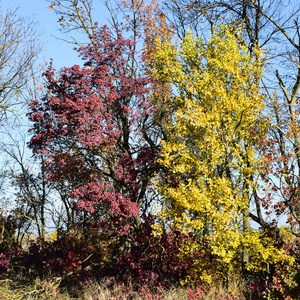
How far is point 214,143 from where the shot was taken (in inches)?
326

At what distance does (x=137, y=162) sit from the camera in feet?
31.8

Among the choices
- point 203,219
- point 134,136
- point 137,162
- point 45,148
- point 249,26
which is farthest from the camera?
point 249,26

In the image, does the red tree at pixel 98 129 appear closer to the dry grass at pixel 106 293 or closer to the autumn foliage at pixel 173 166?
the autumn foliage at pixel 173 166

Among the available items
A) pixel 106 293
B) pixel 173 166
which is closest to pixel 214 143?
pixel 173 166

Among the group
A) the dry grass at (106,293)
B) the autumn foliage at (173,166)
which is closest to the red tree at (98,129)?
the autumn foliage at (173,166)

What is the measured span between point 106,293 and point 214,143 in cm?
498

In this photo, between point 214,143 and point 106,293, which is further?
point 106,293

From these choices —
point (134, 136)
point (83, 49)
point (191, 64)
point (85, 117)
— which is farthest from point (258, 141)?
point (83, 49)

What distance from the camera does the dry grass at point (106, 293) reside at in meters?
8.64

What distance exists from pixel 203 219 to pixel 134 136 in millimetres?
3910

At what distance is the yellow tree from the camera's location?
8009mm

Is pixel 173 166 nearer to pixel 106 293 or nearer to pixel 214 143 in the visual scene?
pixel 214 143

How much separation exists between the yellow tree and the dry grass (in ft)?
2.33

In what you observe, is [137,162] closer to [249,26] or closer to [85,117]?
[85,117]
